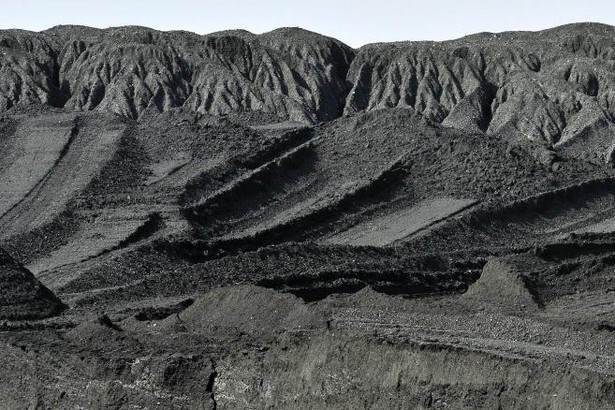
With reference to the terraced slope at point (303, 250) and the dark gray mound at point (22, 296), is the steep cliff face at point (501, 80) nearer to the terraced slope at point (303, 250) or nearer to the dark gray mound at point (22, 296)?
the terraced slope at point (303, 250)

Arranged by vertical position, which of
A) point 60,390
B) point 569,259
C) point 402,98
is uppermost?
point 60,390

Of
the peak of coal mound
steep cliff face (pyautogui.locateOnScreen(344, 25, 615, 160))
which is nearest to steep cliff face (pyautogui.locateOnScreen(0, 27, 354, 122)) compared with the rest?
the peak of coal mound

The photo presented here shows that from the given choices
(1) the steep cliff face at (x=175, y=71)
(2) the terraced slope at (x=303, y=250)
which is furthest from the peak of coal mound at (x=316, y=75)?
(2) the terraced slope at (x=303, y=250)

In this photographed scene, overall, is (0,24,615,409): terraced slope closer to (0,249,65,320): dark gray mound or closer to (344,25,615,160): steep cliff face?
(0,249,65,320): dark gray mound

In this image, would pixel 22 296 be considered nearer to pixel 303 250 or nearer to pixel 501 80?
pixel 303 250

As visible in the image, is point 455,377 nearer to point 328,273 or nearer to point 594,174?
point 328,273

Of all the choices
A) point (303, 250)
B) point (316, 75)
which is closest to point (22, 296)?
point (303, 250)

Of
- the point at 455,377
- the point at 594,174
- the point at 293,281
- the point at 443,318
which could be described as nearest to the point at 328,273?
the point at 293,281

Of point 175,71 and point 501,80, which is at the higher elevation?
point 175,71

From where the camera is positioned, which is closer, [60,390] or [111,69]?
[60,390]

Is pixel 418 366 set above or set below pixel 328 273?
above
